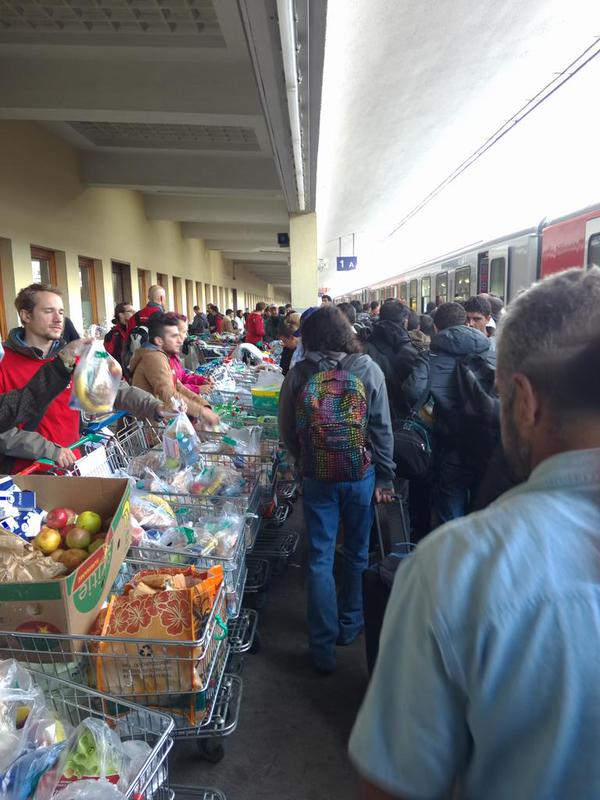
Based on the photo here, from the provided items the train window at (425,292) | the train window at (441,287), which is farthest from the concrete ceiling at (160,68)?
the train window at (425,292)

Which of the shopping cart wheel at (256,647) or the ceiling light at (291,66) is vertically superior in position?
the ceiling light at (291,66)

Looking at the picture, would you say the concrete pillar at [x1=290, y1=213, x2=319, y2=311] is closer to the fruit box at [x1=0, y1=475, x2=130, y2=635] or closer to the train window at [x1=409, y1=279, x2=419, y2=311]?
the train window at [x1=409, y1=279, x2=419, y2=311]

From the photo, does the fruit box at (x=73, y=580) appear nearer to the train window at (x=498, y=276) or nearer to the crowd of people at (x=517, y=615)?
the crowd of people at (x=517, y=615)

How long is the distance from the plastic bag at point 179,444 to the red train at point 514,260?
358 centimetres

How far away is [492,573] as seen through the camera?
2.45 feet

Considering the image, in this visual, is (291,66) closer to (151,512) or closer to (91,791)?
(151,512)

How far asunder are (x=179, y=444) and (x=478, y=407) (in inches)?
69.3

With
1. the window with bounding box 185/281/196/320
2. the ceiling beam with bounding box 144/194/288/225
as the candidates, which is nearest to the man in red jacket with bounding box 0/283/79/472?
the ceiling beam with bounding box 144/194/288/225

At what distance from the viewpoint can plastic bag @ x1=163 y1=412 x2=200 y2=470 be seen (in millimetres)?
3111

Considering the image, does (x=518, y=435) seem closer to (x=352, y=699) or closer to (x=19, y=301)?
(x=352, y=699)

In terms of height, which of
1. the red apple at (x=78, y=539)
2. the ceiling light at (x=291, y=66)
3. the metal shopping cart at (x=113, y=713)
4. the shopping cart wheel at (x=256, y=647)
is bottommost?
the shopping cart wheel at (x=256, y=647)

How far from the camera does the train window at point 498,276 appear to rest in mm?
10031

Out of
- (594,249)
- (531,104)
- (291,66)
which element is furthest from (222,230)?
(291,66)

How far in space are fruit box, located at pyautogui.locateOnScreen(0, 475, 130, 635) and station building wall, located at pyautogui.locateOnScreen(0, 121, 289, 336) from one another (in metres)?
6.50
